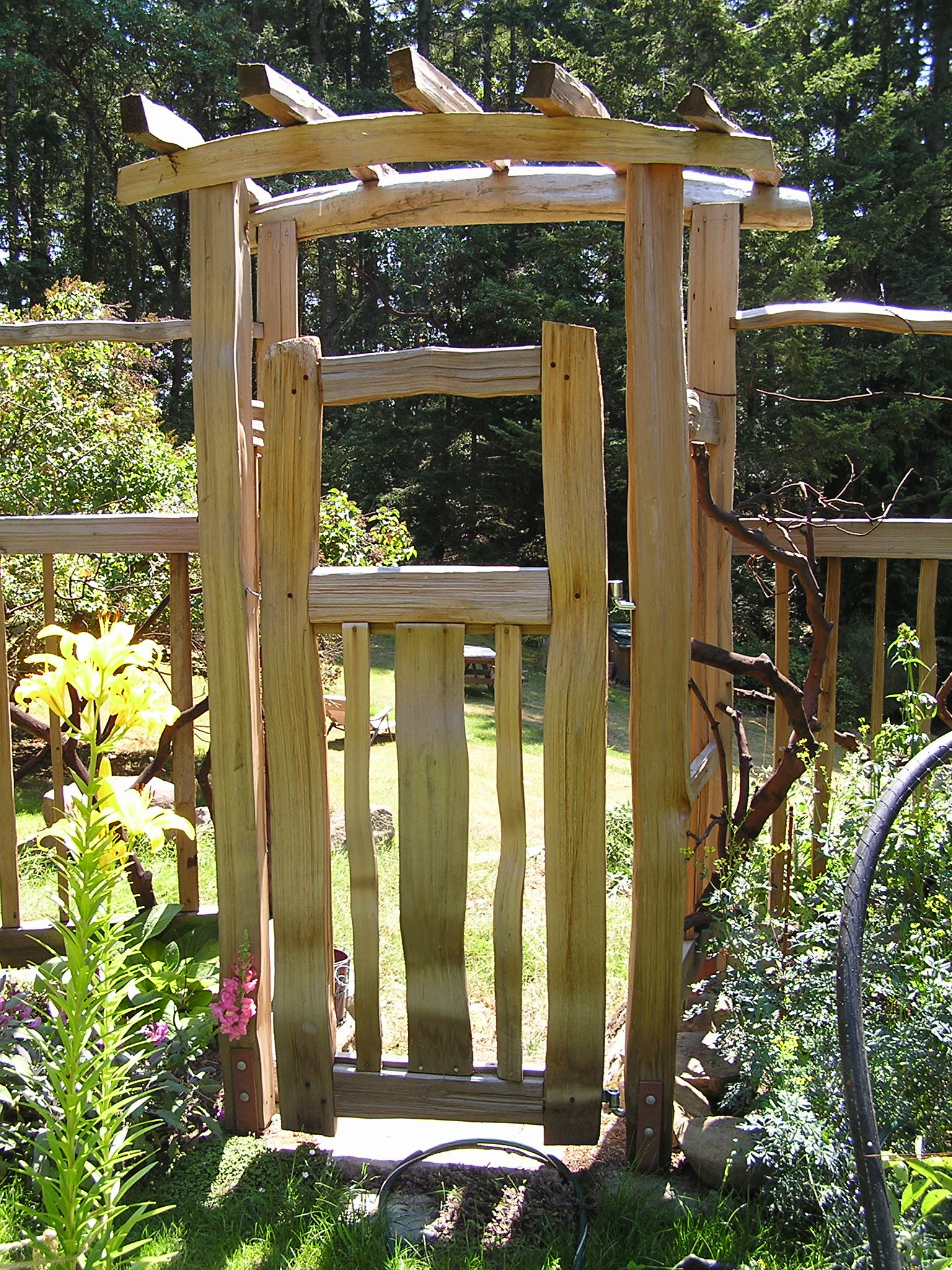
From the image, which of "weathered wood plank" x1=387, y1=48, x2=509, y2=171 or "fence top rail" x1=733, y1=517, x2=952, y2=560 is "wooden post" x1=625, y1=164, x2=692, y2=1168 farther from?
"fence top rail" x1=733, y1=517, x2=952, y2=560

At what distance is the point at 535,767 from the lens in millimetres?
7168

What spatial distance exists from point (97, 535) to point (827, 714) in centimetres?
227

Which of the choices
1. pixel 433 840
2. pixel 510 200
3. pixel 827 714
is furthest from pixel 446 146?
pixel 827 714

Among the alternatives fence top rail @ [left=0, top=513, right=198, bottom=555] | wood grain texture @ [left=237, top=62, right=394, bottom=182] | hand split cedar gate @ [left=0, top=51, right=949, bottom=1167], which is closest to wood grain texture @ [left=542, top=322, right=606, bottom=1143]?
hand split cedar gate @ [left=0, top=51, right=949, bottom=1167]

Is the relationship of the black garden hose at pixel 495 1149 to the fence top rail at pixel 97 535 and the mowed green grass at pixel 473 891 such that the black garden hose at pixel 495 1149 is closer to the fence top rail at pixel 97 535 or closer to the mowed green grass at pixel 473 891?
the mowed green grass at pixel 473 891

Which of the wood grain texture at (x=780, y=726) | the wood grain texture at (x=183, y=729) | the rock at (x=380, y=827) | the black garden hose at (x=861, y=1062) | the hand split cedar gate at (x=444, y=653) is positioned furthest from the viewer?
the rock at (x=380, y=827)

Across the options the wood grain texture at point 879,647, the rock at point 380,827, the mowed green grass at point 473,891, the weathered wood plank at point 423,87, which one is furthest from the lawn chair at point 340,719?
the weathered wood plank at point 423,87

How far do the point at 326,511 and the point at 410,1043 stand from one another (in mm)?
3715

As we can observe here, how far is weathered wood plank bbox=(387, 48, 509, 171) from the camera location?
189 cm

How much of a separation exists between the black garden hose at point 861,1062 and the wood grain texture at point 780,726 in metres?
1.51

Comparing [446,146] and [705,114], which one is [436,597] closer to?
[446,146]

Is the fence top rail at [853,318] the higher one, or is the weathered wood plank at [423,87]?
the weathered wood plank at [423,87]

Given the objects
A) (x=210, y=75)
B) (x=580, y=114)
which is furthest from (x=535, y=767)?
(x=210, y=75)

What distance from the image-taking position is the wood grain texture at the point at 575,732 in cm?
213
